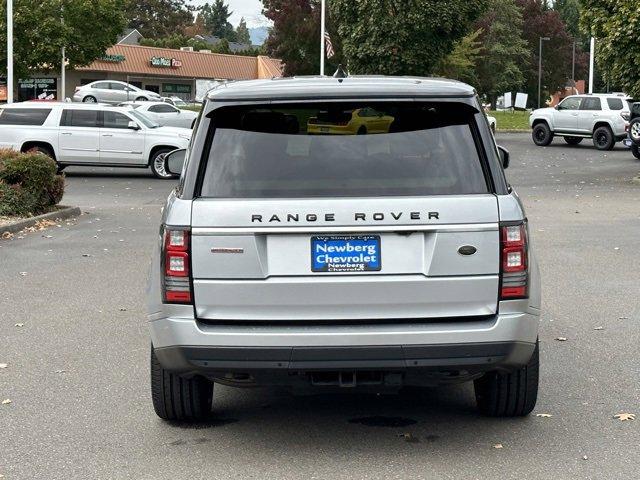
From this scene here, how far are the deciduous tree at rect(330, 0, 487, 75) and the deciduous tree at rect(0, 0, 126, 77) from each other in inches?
544

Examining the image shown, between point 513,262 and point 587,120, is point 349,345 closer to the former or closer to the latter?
point 513,262

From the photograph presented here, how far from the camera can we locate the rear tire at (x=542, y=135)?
1486 inches

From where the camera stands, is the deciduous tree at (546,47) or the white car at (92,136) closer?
the white car at (92,136)

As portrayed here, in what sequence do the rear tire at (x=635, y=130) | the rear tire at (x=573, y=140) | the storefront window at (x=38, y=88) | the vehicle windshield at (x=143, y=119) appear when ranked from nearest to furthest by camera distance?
the vehicle windshield at (x=143, y=119) < the rear tire at (x=635, y=130) < the rear tire at (x=573, y=140) < the storefront window at (x=38, y=88)

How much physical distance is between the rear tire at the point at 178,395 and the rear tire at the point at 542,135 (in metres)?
33.2

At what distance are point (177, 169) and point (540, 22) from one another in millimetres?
102615

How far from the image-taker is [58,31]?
5053cm

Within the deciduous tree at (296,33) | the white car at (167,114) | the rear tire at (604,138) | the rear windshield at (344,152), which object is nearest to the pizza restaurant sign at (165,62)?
the deciduous tree at (296,33)

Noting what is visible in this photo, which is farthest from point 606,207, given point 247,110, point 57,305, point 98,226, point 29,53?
point 29,53

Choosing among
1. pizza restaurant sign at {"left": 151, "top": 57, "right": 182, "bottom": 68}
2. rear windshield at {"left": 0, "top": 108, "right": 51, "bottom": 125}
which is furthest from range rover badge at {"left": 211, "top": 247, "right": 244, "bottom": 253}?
pizza restaurant sign at {"left": 151, "top": 57, "right": 182, "bottom": 68}

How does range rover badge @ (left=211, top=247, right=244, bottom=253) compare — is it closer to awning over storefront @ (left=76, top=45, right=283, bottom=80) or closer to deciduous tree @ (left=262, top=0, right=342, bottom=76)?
deciduous tree @ (left=262, top=0, right=342, bottom=76)

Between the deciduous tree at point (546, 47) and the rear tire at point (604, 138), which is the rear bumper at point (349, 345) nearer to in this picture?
the rear tire at point (604, 138)

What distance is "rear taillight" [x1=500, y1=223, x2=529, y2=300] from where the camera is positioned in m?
5.14

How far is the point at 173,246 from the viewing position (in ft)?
16.9
